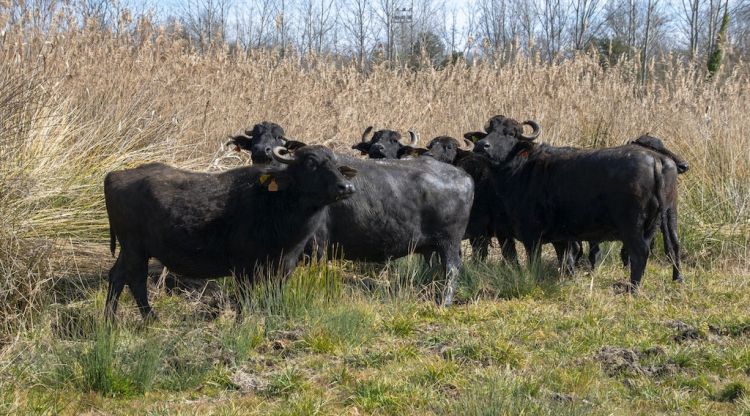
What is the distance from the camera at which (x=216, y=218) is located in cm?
767

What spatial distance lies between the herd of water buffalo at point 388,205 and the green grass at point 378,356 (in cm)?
51

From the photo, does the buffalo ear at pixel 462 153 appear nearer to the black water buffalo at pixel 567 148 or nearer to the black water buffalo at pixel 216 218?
the black water buffalo at pixel 567 148

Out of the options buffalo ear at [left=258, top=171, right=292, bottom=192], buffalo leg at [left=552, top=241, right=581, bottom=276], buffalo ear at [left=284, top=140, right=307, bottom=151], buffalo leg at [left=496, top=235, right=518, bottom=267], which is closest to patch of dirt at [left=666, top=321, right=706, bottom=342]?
buffalo leg at [left=552, top=241, right=581, bottom=276]

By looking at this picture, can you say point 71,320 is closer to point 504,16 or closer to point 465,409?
point 465,409

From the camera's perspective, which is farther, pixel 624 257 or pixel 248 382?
pixel 624 257

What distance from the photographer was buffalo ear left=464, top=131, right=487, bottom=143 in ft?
36.0

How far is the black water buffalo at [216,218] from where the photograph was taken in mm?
7539

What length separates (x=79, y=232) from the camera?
8.93 meters

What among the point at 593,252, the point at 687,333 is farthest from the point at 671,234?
the point at 687,333

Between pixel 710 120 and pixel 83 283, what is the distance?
31.8 ft

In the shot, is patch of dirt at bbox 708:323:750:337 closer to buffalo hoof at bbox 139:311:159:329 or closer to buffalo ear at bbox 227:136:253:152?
buffalo hoof at bbox 139:311:159:329

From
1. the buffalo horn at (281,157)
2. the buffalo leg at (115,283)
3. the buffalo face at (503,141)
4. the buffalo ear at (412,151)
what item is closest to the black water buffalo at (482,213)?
the buffalo ear at (412,151)

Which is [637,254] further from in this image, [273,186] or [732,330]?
[273,186]

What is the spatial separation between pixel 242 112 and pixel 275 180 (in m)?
5.91
